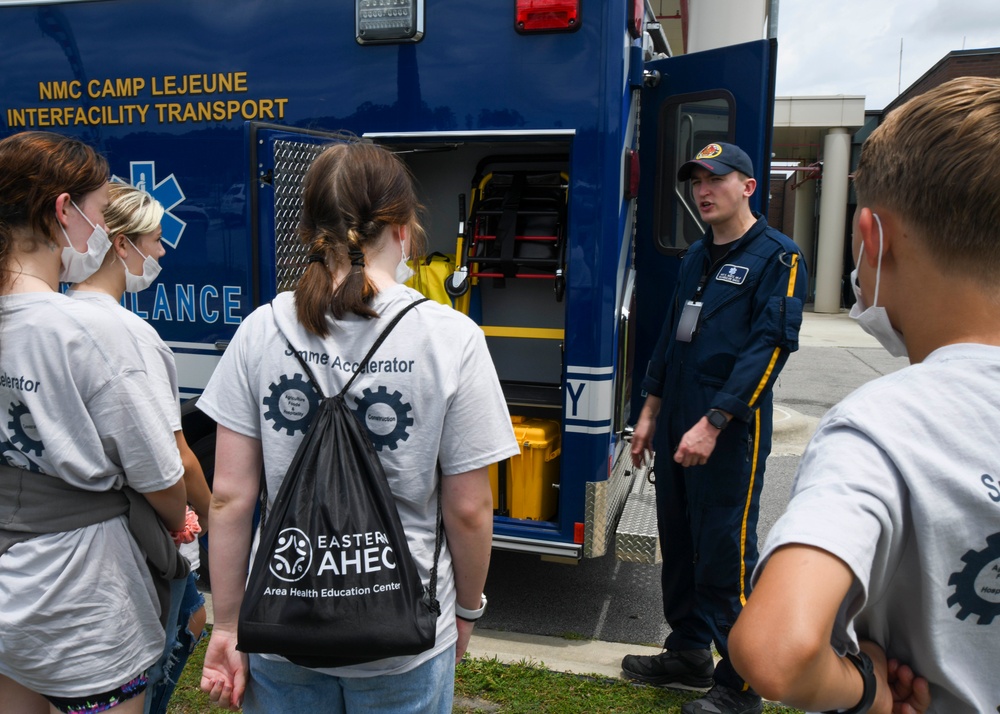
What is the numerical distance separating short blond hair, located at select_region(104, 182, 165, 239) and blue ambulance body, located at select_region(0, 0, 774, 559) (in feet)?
3.03

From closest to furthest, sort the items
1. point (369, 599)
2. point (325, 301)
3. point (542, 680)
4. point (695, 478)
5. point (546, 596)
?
point (369, 599), point (325, 301), point (695, 478), point (542, 680), point (546, 596)

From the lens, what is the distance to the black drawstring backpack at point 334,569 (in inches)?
54.8

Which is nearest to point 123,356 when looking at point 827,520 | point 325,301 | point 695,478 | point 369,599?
point 325,301

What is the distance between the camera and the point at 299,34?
370 cm

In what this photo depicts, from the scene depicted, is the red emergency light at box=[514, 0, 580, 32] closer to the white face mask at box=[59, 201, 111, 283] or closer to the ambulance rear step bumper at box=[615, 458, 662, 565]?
the white face mask at box=[59, 201, 111, 283]

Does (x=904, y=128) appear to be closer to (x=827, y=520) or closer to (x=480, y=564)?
(x=827, y=520)

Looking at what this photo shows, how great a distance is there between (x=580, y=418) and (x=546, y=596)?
52.5 inches

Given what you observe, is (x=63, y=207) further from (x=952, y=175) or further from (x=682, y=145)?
(x=682, y=145)

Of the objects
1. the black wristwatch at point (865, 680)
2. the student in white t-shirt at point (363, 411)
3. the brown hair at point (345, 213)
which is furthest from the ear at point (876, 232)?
the brown hair at point (345, 213)

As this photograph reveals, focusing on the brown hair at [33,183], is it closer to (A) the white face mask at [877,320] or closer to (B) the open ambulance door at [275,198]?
(B) the open ambulance door at [275,198]

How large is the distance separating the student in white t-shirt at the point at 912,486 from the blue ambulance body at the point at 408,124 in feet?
7.90

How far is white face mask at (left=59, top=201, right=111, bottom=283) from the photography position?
1.90 metres

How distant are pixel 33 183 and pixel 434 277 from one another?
115 inches

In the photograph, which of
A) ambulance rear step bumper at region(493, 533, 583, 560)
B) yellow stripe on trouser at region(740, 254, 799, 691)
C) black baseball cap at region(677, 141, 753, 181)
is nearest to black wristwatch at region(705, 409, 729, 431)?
yellow stripe on trouser at region(740, 254, 799, 691)
